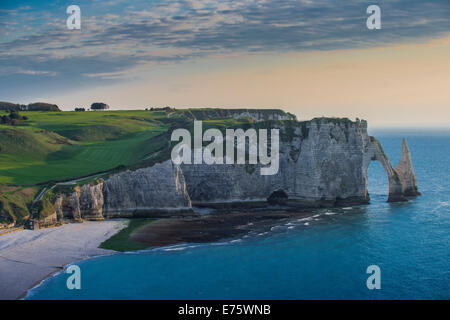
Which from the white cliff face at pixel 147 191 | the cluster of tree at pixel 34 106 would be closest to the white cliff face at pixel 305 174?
the white cliff face at pixel 147 191

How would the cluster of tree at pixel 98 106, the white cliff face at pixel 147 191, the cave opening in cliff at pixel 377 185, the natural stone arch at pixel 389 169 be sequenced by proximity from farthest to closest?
1. the cluster of tree at pixel 98 106
2. the cave opening in cliff at pixel 377 185
3. the natural stone arch at pixel 389 169
4. the white cliff face at pixel 147 191

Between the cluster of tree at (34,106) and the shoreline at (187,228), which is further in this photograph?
the cluster of tree at (34,106)

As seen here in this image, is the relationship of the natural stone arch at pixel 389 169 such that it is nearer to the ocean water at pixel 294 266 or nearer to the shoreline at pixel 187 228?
the ocean water at pixel 294 266

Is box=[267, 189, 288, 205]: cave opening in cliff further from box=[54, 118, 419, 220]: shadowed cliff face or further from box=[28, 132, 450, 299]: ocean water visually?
box=[28, 132, 450, 299]: ocean water

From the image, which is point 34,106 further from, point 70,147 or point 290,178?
point 290,178

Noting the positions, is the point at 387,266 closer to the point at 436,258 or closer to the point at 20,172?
the point at 436,258

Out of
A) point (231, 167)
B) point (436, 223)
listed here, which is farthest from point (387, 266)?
point (231, 167)

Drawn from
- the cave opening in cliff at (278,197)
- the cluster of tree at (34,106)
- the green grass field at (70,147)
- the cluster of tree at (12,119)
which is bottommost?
the cave opening in cliff at (278,197)
